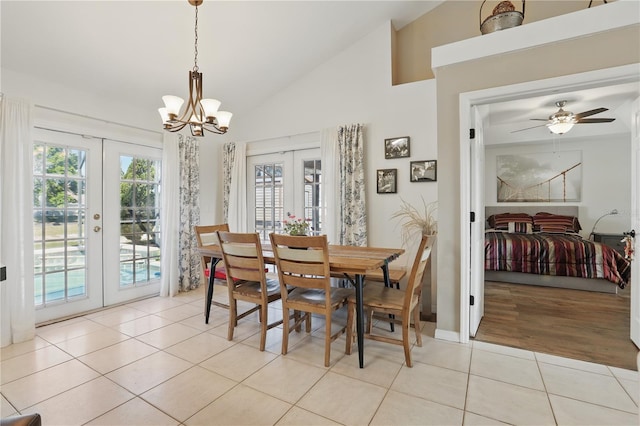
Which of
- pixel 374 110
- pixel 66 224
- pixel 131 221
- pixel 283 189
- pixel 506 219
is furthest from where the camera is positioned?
pixel 506 219

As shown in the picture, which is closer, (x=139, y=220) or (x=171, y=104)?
(x=171, y=104)

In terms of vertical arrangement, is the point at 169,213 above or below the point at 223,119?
below

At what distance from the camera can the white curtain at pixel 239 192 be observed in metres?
4.60

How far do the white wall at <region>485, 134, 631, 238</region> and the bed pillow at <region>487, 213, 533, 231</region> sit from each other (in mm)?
895

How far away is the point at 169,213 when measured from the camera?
3961 millimetres

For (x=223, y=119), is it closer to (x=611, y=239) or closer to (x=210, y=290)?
(x=210, y=290)

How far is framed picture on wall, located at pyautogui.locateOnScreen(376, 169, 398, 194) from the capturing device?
11.6 feet

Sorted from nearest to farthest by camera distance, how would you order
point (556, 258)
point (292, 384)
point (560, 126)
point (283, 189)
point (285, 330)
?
point (292, 384) → point (285, 330) → point (560, 126) → point (556, 258) → point (283, 189)

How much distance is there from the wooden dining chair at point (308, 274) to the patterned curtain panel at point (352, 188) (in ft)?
4.20

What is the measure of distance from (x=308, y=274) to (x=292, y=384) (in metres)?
0.72

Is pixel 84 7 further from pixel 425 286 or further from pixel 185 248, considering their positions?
pixel 425 286

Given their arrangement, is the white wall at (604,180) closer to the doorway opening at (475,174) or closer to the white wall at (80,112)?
Result: the doorway opening at (475,174)

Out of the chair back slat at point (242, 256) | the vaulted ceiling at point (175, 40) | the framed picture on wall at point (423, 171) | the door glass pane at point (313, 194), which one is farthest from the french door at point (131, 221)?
the framed picture on wall at point (423, 171)

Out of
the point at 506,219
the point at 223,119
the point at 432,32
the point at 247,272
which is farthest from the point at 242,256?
the point at 506,219
